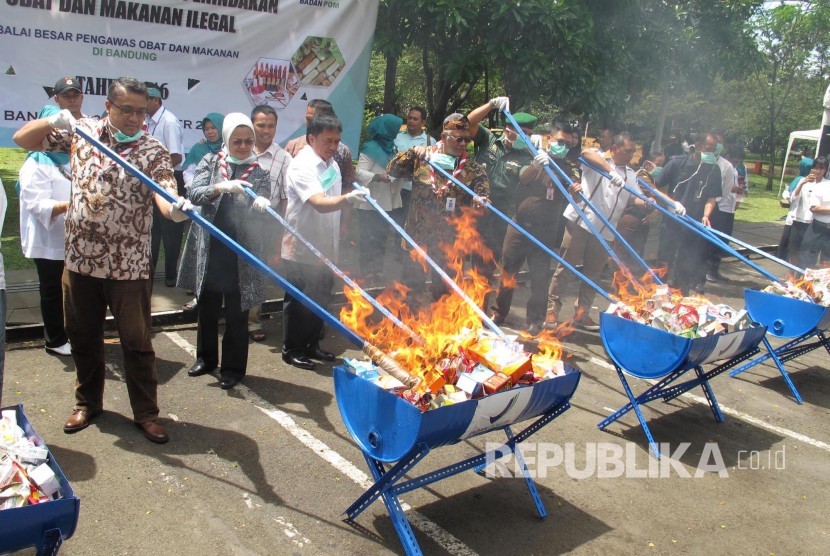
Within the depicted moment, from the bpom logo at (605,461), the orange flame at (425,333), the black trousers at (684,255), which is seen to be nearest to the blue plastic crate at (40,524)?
the orange flame at (425,333)

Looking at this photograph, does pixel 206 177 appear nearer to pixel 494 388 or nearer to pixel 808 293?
pixel 494 388

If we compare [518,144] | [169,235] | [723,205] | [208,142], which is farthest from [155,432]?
[723,205]

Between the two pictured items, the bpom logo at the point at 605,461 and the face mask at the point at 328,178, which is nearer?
the bpom logo at the point at 605,461

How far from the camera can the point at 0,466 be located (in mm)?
2727

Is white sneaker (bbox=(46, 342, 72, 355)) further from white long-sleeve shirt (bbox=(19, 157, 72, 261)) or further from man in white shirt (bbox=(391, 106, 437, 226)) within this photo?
man in white shirt (bbox=(391, 106, 437, 226))

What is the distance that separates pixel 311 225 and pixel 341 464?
1.96 metres

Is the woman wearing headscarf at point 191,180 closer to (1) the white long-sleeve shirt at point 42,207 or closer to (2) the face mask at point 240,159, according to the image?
(2) the face mask at point 240,159

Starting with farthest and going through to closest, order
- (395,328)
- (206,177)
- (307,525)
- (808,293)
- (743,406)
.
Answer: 1. (808,293)
2. (743,406)
3. (206,177)
4. (395,328)
5. (307,525)

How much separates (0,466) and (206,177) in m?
2.89

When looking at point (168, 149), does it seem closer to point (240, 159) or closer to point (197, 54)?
point (197, 54)

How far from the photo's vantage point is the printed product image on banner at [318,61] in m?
8.48

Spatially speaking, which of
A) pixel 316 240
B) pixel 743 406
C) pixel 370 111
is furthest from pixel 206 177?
pixel 370 111

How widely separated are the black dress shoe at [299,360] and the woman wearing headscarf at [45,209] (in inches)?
71.6

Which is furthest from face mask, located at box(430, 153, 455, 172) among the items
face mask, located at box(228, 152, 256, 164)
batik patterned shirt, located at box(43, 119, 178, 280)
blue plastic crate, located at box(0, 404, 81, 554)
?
blue plastic crate, located at box(0, 404, 81, 554)
